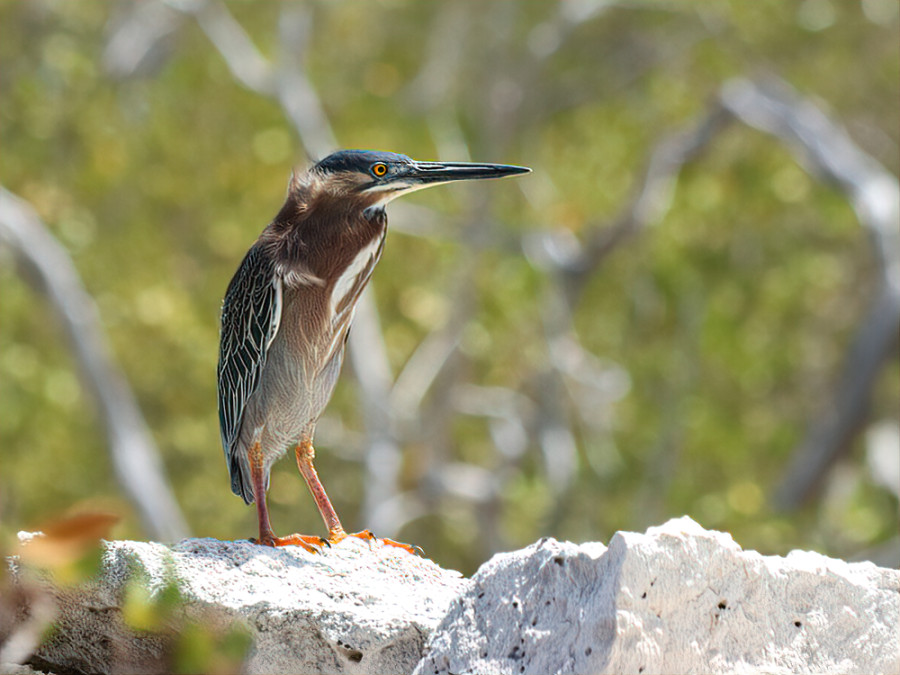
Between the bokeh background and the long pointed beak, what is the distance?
6.84 meters

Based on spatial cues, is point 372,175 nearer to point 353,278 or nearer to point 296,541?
→ point 353,278

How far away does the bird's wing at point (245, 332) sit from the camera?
319cm

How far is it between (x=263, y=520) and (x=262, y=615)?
2.09 ft

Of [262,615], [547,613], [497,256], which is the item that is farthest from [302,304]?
[497,256]

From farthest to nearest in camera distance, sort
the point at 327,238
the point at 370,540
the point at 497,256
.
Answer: the point at 497,256 < the point at 370,540 < the point at 327,238

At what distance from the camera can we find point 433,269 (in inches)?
583

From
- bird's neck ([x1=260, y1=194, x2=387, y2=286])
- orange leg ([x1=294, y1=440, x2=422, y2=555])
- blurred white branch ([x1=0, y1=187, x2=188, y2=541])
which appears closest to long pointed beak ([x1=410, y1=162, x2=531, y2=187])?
bird's neck ([x1=260, y1=194, x2=387, y2=286])

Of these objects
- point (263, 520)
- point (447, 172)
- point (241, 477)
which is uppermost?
point (447, 172)

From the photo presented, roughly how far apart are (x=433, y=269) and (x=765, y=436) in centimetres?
417

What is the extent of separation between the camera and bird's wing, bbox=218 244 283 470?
319 cm

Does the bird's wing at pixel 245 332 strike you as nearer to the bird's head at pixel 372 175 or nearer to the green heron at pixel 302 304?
the green heron at pixel 302 304

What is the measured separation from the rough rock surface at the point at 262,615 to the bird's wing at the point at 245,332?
0.64m

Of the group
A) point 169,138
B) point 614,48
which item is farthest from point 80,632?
point 614,48

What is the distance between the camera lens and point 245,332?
329cm
